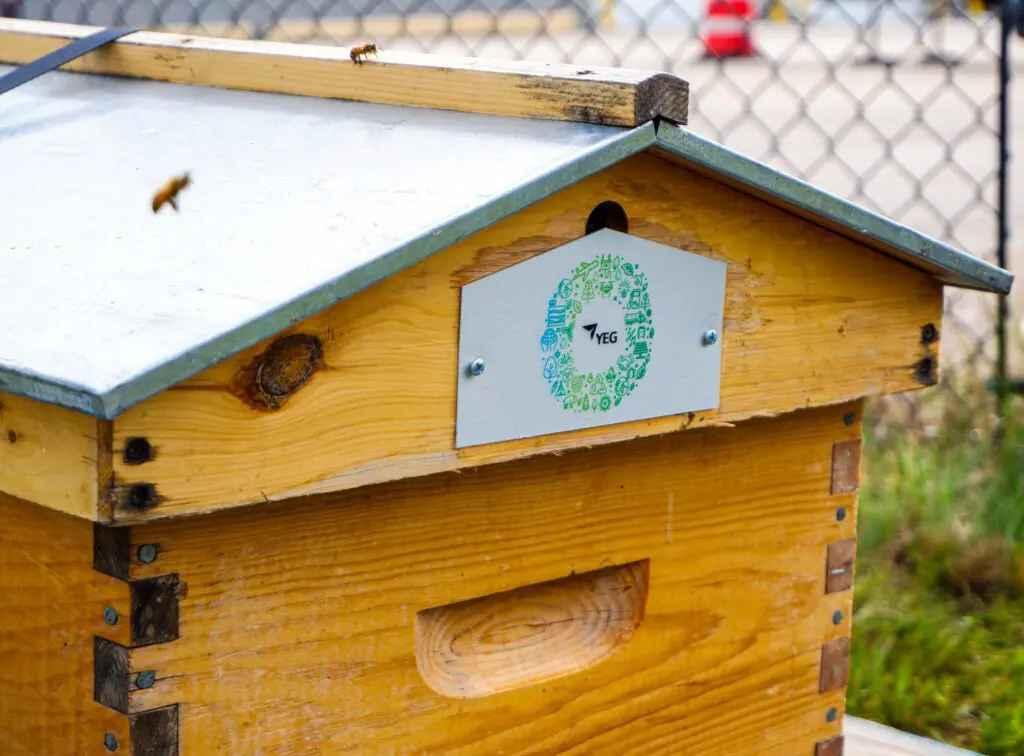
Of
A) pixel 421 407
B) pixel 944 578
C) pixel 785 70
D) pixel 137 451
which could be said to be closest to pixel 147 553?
pixel 137 451

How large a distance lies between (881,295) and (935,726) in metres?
1.13

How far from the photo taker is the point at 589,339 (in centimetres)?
139

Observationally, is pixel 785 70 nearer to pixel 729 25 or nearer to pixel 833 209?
pixel 729 25

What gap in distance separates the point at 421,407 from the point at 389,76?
474mm

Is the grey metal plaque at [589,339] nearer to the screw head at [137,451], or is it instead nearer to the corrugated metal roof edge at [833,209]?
the corrugated metal roof edge at [833,209]

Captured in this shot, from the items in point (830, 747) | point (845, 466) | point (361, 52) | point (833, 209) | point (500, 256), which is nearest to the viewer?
point (500, 256)

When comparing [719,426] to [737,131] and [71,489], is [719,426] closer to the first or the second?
[71,489]

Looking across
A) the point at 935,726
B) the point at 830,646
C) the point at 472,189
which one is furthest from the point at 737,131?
the point at 472,189

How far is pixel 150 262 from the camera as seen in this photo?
1219 mm

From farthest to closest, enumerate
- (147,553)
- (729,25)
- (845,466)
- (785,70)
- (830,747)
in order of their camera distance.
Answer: (785,70)
(729,25)
(830,747)
(845,466)
(147,553)

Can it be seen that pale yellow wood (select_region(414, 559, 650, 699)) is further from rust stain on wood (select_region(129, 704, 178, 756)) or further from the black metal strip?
the black metal strip

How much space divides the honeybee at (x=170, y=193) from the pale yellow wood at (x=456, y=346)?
27 centimetres

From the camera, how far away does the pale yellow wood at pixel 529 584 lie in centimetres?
129

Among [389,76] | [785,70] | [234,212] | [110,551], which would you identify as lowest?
[110,551]
